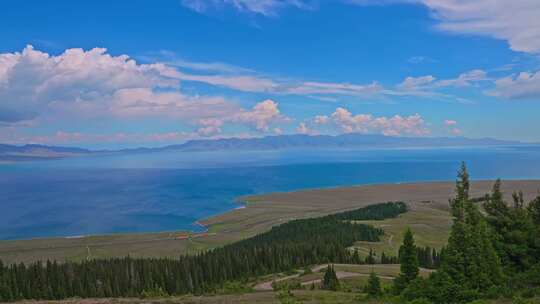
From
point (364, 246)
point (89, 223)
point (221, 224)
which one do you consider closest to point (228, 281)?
point (364, 246)

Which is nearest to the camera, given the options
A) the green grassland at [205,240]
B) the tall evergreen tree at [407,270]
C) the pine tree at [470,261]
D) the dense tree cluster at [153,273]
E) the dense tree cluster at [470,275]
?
the dense tree cluster at [470,275]

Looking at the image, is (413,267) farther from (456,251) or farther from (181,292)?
(181,292)

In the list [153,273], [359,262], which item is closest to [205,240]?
[153,273]

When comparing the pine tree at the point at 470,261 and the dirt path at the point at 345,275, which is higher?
the pine tree at the point at 470,261

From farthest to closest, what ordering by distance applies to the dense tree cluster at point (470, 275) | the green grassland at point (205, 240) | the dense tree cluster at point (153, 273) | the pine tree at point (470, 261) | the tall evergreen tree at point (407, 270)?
the green grassland at point (205, 240) < the dense tree cluster at point (153, 273) < the tall evergreen tree at point (407, 270) < the pine tree at point (470, 261) < the dense tree cluster at point (470, 275)

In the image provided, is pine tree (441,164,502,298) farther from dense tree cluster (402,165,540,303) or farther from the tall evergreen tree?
the tall evergreen tree

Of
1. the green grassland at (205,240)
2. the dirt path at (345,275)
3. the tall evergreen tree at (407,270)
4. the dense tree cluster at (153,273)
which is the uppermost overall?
the tall evergreen tree at (407,270)

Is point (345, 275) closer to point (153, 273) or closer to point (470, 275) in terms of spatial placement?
point (153, 273)

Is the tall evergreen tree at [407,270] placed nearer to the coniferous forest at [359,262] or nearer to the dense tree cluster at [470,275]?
the coniferous forest at [359,262]

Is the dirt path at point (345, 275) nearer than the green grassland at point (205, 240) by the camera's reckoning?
Yes

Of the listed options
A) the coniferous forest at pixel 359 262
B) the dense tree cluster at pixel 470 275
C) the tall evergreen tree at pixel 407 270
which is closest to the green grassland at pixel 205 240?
the coniferous forest at pixel 359 262

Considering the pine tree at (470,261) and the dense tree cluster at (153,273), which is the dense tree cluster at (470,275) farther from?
the dense tree cluster at (153,273)
